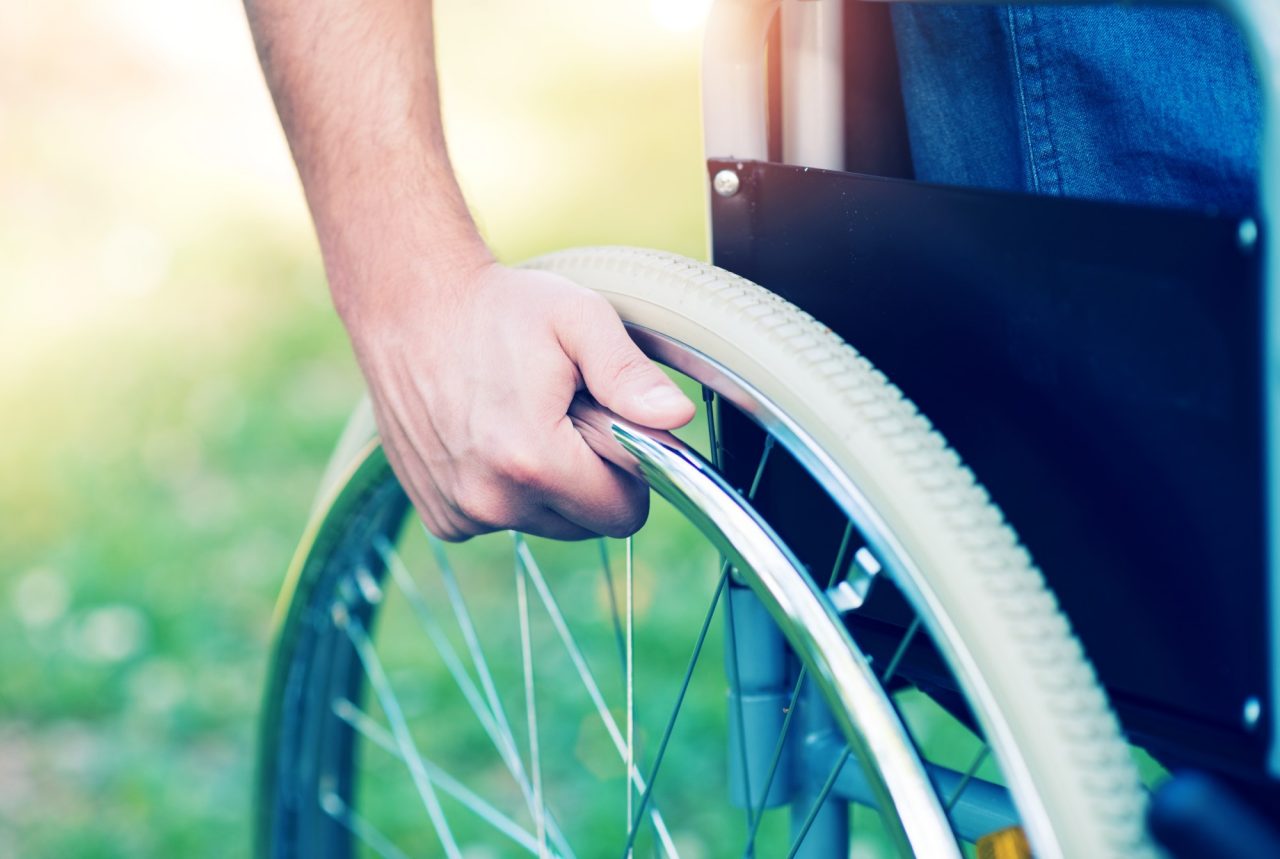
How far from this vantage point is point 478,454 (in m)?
0.76

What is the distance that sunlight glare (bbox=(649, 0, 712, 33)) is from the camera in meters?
3.50

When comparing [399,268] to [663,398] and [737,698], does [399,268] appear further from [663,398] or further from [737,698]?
[737,698]

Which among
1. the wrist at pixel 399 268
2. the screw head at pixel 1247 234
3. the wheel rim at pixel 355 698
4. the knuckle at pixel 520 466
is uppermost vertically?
the wrist at pixel 399 268

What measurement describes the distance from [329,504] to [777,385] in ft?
1.67

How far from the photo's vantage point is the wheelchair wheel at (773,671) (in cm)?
54

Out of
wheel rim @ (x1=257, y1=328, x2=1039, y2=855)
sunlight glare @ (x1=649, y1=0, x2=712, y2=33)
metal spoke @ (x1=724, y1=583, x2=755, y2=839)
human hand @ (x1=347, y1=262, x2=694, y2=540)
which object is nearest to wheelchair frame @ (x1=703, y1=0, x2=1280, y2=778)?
human hand @ (x1=347, y1=262, x2=694, y2=540)

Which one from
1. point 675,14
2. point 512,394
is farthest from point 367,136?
point 675,14

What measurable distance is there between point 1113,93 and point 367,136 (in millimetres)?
432

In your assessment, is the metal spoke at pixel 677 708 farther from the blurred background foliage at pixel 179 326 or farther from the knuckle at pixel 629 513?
the blurred background foliage at pixel 179 326

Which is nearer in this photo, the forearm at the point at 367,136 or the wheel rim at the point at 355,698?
the forearm at the point at 367,136

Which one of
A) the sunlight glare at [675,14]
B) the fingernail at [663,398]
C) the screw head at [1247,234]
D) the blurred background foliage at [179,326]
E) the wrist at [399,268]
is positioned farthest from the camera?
the sunlight glare at [675,14]

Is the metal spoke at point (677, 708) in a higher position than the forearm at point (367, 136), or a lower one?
lower

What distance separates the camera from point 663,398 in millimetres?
694

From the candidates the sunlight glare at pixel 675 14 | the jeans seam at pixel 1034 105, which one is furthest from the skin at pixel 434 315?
the sunlight glare at pixel 675 14
